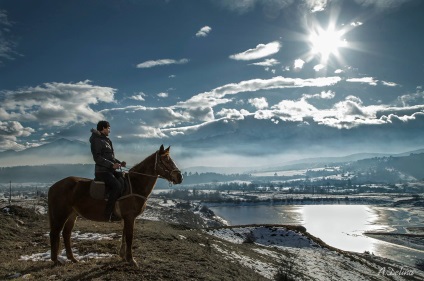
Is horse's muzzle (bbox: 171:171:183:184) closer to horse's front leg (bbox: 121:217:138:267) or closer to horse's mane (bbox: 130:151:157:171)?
horse's mane (bbox: 130:151:157:171)

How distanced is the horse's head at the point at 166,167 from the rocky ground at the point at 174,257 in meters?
3.45

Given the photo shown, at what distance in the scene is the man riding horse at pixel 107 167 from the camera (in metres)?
11.5

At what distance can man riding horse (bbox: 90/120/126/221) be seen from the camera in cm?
1150

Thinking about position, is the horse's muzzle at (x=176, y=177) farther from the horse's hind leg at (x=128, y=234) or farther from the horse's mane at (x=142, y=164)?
the horse's hind leg at (x=128, y=234)

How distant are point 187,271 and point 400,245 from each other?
8916 centimetres

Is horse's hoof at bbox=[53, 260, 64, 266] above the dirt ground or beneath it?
above

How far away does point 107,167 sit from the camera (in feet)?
37.9

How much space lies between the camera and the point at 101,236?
2272 centimetres

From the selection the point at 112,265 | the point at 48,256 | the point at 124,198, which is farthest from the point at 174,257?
the point at 124,198

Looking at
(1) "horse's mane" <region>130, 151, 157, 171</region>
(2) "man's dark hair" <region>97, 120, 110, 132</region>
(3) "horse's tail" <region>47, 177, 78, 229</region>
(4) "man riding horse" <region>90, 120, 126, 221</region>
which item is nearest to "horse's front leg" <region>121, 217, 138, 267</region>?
(4) "man riding horse" <region>90, 120, 126, 221</region>

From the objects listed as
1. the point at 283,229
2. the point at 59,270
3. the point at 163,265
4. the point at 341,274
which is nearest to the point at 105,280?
the point at 59,270

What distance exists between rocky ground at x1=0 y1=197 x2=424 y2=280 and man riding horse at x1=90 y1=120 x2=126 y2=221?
2.22m

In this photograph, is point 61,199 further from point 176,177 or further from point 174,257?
point 174,257

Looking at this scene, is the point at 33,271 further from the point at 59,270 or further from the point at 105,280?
the point at 105,280
